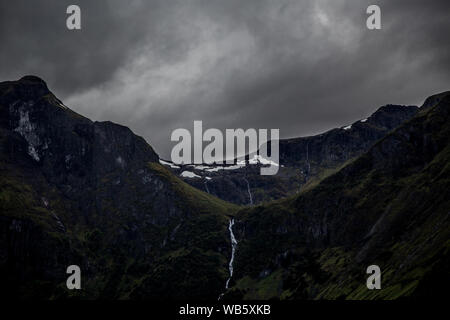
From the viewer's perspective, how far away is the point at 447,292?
148000 mm
